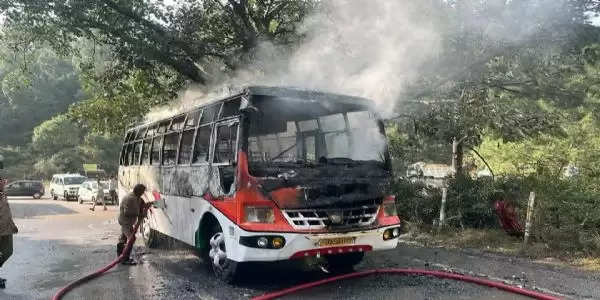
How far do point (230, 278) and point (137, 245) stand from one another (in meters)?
5.30

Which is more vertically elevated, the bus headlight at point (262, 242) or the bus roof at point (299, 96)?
the bus roof at point (299, 96)

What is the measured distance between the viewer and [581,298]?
6148mm

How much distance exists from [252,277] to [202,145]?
1.99 meters

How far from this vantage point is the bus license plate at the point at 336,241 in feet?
20.3

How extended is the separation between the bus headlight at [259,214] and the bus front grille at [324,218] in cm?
17

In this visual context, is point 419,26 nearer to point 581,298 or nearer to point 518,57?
point 518,57

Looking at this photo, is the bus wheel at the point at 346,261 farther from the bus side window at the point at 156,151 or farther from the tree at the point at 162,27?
the tree at the point at 162,27

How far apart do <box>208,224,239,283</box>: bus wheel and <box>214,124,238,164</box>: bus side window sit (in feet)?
3.20

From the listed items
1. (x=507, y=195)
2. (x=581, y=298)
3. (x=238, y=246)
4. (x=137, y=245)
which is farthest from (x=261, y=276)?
(x=507, y=195)

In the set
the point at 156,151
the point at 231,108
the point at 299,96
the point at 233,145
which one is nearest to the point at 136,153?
Result: the point at 156,151

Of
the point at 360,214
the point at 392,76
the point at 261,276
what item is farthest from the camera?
the point at 392,76

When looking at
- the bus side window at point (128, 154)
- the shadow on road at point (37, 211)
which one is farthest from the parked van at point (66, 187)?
the bus side window at point (128, 154)

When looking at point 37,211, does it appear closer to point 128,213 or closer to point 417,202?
point 128,213

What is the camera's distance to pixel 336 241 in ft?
20.6
